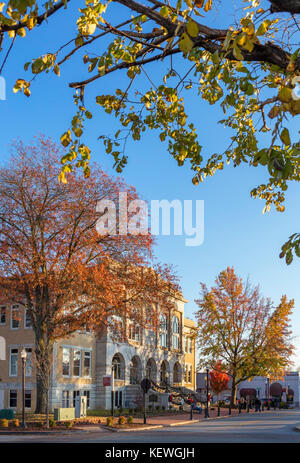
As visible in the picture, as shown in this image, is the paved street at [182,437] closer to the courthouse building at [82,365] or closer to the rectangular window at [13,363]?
the courthouse building at [82,365]

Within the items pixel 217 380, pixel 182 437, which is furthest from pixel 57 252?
pixel 217 380

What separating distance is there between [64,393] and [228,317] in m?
21.6

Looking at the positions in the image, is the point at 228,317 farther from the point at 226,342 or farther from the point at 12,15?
the point at 12,15

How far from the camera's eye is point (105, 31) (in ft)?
25.2

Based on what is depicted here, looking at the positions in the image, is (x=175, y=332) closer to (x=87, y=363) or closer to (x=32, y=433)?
(x=87, y=363)

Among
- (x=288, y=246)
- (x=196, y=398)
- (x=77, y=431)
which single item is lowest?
(x=196, y=398)

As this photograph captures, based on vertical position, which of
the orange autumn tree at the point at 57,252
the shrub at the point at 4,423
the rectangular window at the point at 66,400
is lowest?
the rectangular window at the point at 66,400

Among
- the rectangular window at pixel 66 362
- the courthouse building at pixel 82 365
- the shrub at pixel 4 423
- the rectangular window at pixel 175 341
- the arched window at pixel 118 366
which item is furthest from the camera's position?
the rectangular window at pixel 175 341

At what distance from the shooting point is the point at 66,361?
46062mm

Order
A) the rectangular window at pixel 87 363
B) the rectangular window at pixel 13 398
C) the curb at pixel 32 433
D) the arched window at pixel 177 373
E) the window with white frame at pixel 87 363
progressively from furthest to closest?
1. the arched window at pixel 177 373
2. the rectangular window at pixel 87 363
3. the window with white frame at pixel 87 363
4. the rectangular window at pixel 13 398
5. the curb at pixel 32 433

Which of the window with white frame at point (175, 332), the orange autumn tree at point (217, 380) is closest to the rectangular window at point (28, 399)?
the window with white frame at point (175, 332)

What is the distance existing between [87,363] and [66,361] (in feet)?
13.5

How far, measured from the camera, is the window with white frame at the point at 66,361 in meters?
45.5
